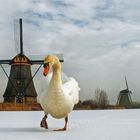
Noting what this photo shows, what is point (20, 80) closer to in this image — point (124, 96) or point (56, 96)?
point (124, 96)

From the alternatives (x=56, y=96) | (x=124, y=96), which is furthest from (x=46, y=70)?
(x=124, y=96)

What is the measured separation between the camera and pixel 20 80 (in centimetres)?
3594

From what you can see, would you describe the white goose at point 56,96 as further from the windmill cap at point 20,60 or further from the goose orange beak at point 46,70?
the windmill cap at point 20,60

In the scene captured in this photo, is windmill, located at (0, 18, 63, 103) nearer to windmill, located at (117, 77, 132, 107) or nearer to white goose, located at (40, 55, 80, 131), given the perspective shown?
windmill, located at (117, 77, 132, 107)

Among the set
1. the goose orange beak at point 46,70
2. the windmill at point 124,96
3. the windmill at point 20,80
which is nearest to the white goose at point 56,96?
the goose orange beak at point 46,70

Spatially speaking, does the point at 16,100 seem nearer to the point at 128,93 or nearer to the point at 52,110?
the point at 128,93

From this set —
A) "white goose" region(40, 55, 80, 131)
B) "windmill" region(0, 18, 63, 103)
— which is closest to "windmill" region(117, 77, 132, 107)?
"windmill" region(0, 18, 63, 103)

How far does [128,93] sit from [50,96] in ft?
166

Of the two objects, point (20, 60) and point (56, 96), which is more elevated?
point (20, 60)

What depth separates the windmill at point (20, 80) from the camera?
35.7 m

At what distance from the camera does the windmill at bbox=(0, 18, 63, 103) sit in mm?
35656

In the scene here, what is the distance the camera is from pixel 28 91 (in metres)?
36.5

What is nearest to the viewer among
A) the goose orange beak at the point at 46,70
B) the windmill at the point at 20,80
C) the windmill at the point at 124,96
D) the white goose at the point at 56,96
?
the goose orange beak at the point at 46,70

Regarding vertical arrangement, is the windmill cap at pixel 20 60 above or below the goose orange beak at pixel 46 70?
above
